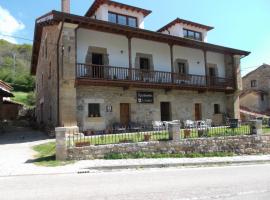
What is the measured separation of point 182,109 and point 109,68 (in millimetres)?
7246

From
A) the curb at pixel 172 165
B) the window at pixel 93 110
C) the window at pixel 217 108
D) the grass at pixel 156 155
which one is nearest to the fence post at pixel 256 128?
the grass at pixel 156 155

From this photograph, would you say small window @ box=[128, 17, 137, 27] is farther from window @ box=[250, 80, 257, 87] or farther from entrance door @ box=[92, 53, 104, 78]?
window @ box=[250, 80, 257, 87]

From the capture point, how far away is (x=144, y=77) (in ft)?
70.4

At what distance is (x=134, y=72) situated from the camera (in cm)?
2086

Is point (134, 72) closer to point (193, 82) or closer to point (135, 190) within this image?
point (193, 82)

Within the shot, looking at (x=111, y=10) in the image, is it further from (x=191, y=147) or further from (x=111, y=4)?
(x=191, y=147)

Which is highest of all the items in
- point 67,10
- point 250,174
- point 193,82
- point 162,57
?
point 67,10

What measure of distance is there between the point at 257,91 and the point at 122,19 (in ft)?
78.0

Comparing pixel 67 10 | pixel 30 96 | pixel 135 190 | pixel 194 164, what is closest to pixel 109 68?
pixel 67 10

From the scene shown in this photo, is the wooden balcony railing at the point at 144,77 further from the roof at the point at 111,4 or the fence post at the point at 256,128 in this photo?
the fence post at the point at 256,128

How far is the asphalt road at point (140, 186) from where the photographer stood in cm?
656

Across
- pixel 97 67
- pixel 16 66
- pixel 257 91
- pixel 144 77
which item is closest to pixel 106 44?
pixel 97 67

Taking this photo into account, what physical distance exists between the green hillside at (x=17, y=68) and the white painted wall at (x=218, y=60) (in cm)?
2991

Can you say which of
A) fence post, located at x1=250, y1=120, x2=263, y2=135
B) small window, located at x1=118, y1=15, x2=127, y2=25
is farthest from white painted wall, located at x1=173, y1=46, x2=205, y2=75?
fence post, located at x1=250, y1=120, x2=263, y2=135
